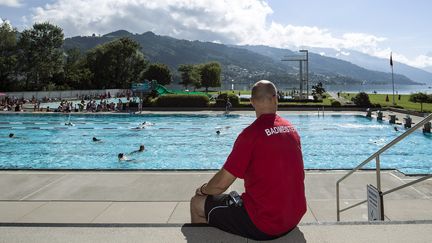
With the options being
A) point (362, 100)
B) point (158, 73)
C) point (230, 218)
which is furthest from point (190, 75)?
point (230, 218)

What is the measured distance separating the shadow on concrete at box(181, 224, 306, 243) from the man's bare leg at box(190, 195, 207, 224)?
0.10 metres

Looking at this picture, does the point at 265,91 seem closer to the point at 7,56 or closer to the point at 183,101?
the point at 183,101

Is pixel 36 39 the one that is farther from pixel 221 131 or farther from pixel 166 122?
pixel 221 131

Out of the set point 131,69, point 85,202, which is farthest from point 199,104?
point 131,69

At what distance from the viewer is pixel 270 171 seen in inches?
134

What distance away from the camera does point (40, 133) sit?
27.3 metres

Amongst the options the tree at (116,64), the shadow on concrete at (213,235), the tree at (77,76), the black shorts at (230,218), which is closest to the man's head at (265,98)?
the black shorts at (230,218)

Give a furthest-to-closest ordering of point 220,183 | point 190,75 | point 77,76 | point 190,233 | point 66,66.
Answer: point 190,75
point 66,66
point 77,76
point 190,233
point 220,183

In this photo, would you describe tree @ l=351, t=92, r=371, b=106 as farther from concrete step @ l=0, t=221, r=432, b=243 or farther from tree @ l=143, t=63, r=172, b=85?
tree @ l=143, t=63, r=172, b=85

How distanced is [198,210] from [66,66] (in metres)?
86.2

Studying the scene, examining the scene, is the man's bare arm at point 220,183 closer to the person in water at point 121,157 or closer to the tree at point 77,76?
the person in water at point 121,157

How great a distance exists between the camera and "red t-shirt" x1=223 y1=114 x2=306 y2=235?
3.38 m

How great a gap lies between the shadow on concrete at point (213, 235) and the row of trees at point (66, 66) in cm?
6649

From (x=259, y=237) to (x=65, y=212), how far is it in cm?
554
